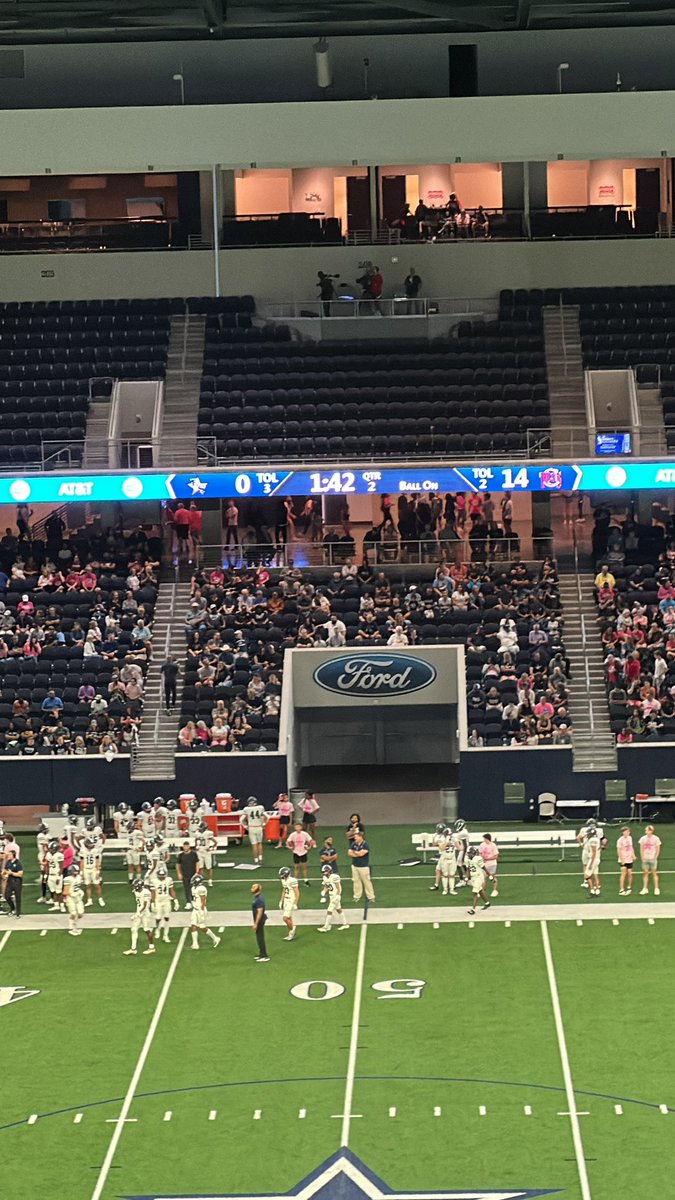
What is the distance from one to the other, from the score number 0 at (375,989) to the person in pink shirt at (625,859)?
4.73 metres

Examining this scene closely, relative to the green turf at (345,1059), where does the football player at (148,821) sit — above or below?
above

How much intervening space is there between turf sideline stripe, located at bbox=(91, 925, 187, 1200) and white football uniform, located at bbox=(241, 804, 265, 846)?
365cm

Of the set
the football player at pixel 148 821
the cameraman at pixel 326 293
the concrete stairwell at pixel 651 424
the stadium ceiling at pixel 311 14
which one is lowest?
the football player at pixel 148 821

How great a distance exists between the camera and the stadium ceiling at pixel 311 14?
39.9 meters

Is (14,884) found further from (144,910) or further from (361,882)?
(361,882)

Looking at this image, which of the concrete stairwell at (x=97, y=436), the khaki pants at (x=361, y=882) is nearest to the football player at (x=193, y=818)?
the khaki pants at (x=361, y=882)

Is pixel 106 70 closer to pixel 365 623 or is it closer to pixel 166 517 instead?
pixel 166 517

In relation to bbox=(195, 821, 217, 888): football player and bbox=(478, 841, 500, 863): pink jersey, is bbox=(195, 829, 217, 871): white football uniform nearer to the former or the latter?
bbox=(195, 821, 217, 888): football player

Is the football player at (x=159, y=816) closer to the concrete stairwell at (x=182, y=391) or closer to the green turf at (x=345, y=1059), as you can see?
the green turf at (x=345, y=1059)

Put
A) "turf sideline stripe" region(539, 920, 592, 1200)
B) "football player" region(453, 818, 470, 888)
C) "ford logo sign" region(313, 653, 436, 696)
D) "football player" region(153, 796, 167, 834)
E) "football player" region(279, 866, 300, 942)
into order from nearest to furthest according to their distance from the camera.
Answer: "turf sideline stripe" region(539, 920, 592, 1200) → "football player" region(279, 866, 300, 942) → "football player" region(453, 818, 470, 888) → "football player" region(153, 796, 167, 834) → "ford logo sign" region(313, 653, 436, 696)

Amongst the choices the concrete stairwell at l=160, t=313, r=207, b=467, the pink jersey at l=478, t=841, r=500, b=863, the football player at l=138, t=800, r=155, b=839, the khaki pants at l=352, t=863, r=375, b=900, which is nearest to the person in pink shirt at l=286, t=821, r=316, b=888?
the khaki pants at l=352, t=863, r=375, b=900

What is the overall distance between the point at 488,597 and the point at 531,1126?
18.1m

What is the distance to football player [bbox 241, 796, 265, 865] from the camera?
3372 centimetres

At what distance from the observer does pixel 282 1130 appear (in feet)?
73.8
